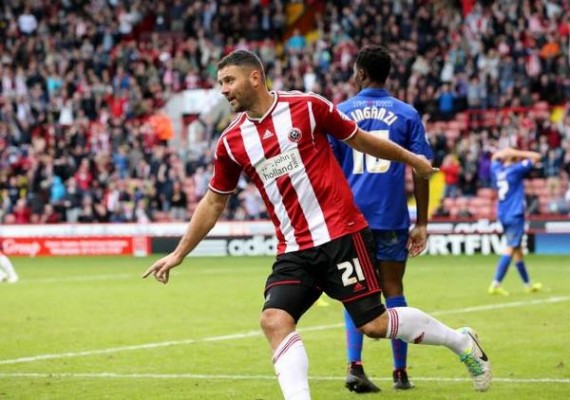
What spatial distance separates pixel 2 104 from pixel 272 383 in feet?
104

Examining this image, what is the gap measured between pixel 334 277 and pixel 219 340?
5973 mm

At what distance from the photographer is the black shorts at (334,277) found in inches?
313

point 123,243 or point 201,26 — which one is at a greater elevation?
point 201,26

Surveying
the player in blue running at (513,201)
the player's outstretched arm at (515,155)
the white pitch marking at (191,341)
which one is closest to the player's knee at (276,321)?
the white pitch marking at (191,341)

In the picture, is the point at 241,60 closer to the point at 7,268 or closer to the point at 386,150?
the point at 386,150

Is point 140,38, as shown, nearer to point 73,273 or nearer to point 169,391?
point 73,273

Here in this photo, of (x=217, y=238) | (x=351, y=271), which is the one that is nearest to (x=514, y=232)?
(x=351, y=271)

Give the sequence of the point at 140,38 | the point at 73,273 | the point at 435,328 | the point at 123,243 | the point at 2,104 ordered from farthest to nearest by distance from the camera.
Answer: the point at 140,38
the point at 2,104
the point at 123,243
the point at 73,273
the point at 435,328

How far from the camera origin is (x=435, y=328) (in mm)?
8398

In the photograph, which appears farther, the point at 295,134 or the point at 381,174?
the point at 381,174

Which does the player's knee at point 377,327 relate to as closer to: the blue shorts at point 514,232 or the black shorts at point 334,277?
the black shorts at point 334,277

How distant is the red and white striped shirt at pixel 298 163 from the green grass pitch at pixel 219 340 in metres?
2.08

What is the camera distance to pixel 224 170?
8.18 meters

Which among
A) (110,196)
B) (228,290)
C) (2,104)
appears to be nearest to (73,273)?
(228,290)
